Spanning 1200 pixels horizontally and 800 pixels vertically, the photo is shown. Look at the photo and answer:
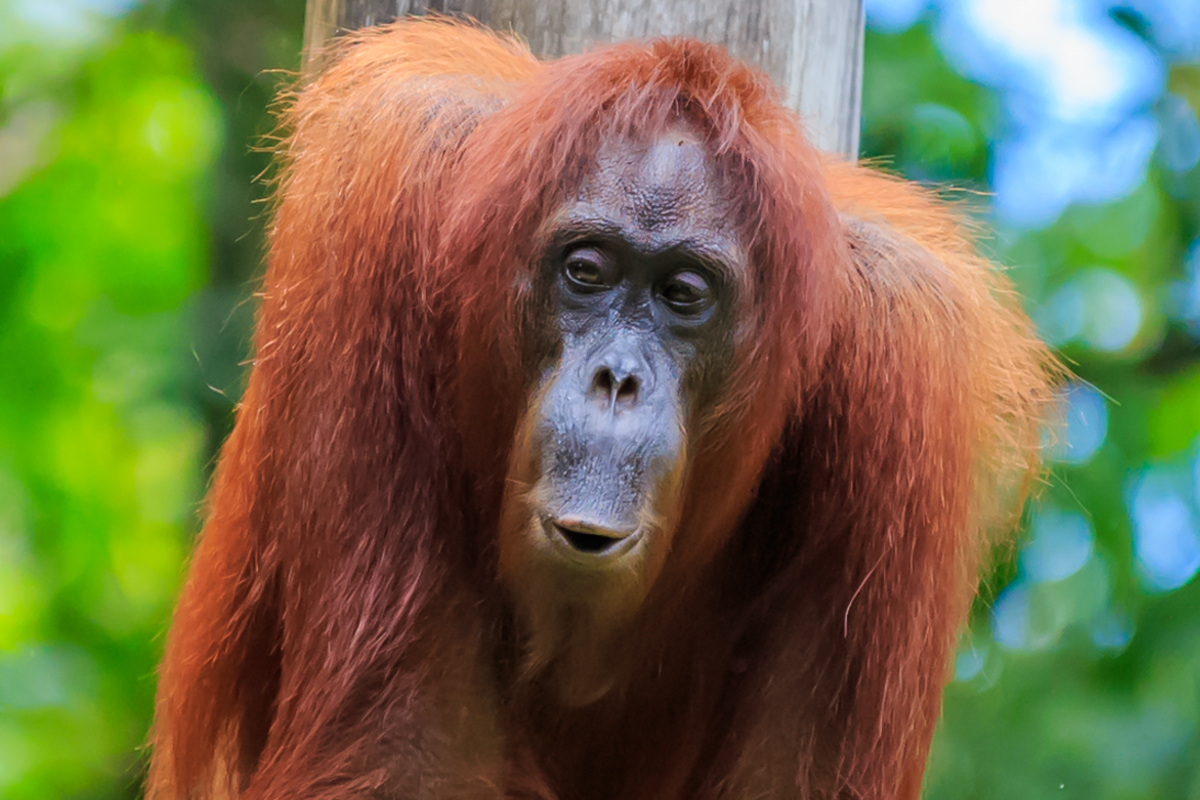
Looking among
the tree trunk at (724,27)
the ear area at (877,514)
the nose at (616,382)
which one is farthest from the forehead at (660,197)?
the tree trunk at (724,27)

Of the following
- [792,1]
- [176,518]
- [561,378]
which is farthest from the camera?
[176,518]

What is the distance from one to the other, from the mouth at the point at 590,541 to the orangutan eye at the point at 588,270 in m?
0.35

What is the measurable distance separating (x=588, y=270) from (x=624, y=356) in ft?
0.48

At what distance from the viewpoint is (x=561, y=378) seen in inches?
67.6

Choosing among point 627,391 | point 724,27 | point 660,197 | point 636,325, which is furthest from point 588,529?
point 724,27

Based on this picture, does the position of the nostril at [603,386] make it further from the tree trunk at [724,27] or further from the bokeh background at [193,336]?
the bokeh background at [193,336]

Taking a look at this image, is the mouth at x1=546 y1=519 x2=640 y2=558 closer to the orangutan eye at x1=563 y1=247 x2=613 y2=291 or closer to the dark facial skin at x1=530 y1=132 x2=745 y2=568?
the dark facial skin at x1=530 y1=132 x2=745 y2=568

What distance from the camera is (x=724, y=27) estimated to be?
85.9 inches

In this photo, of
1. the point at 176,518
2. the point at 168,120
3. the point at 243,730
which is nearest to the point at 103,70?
the point at 168,120

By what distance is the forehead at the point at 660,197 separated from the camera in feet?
5.73

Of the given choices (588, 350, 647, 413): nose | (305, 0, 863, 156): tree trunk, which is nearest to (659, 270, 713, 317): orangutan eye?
(588, 350, 647, 413): nose

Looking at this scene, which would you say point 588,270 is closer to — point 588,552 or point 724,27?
point 588,552

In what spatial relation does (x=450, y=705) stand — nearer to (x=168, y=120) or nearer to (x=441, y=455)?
(x=441, y=455)

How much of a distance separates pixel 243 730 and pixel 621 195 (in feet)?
4.12
